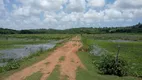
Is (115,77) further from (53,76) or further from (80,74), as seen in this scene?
(53,76)

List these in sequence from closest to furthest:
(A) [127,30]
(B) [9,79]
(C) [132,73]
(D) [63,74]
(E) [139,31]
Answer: (B) [9,79] < (D) [63,74] < (C) [132,73] < (E) [139,31] < (A) [127,30]

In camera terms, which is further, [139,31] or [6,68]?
[139,31]

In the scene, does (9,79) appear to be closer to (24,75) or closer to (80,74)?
(24,75)

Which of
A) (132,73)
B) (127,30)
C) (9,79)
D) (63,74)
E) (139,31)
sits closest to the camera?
(9,79)

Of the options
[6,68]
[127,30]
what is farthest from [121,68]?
[127,30]

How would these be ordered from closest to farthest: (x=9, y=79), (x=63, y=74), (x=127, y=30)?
(x=9, y=79)
(x=63, y=74)
(x=127, y=30)

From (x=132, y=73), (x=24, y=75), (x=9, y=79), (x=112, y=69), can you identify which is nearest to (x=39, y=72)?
(x=24, y=75)

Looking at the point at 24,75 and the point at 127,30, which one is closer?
the point at 24,75

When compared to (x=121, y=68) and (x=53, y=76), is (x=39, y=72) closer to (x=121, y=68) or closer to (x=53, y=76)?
(x=53, y=76)
